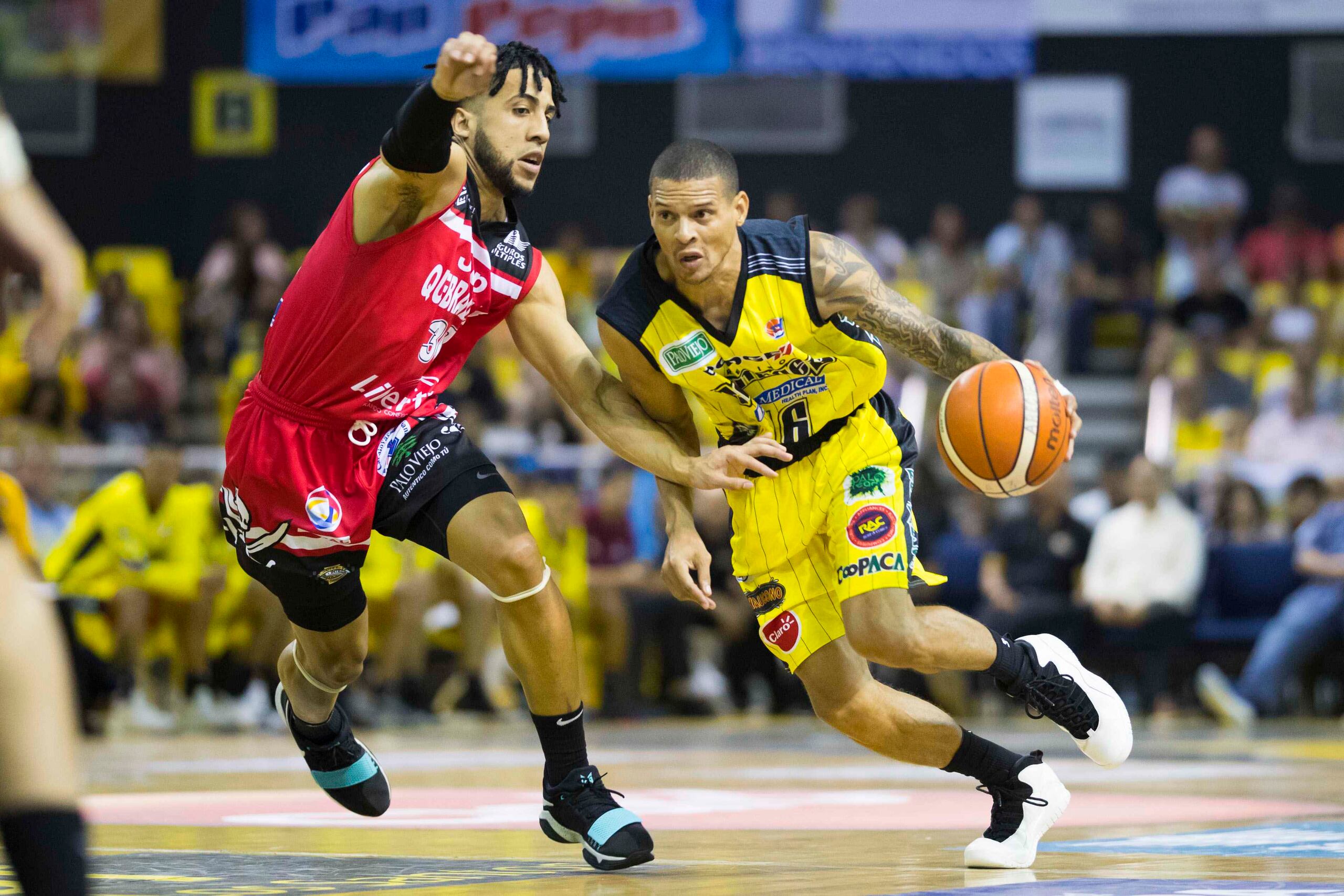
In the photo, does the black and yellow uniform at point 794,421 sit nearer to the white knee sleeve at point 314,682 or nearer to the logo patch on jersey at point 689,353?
the logo patch on jersey at point 689,353

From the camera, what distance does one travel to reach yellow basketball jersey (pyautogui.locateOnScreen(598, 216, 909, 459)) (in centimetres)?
489

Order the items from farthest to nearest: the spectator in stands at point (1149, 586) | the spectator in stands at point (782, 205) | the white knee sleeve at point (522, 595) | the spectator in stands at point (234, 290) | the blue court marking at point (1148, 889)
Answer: the spectator in stands at point (782, 205)
the spectator in stands at point (234, 290)
the spectator in stands at point (1149, 586)
the white knee sleeve at point (522, 595)
the blue court marking at point (1148, 889)

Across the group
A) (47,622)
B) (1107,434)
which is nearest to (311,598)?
(47,622)

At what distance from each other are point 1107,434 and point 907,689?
4.36 meters

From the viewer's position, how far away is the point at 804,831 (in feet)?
17.5

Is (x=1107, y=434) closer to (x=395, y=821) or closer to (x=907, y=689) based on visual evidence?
(x=907, y=689)

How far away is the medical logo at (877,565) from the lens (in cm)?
480

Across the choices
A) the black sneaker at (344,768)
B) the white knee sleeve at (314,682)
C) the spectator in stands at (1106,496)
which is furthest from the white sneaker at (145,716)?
the white knee sleeve at (314,682)

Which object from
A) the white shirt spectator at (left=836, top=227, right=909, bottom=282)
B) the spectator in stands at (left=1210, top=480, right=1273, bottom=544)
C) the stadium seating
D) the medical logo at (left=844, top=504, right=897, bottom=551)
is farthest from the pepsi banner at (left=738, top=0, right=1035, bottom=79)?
the medical logo at (left=844, top=504, right=897, bottom=551)

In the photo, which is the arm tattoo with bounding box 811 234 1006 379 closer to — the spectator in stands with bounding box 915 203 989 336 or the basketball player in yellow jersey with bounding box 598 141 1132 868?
the basketball player in yellow jersey with bounding box 598 141 1132 868

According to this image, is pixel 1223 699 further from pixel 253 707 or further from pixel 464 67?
pixel 464 67

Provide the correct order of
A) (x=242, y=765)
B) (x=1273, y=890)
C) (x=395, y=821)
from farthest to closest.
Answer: (x=242, y=765)
(x=395, y=821)
(x=1273, y=890)

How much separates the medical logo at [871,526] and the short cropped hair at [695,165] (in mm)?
921

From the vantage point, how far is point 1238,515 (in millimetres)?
12250
